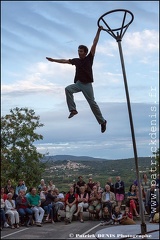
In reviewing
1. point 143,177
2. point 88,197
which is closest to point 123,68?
point 143,177

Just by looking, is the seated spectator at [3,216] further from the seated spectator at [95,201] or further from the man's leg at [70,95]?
the man's leg at [70,95]

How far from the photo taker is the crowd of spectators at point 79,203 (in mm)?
12609

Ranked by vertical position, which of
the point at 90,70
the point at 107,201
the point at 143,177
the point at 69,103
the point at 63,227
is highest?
the point at 90,70

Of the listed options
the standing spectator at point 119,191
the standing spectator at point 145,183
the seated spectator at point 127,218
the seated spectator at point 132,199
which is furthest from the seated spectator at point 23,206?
the standing spectator at point 145,183

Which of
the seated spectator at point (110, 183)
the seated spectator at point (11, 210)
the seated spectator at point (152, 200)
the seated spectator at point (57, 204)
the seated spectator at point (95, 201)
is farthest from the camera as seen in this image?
the seated spectator at point (57, 204)

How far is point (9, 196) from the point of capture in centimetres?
1260

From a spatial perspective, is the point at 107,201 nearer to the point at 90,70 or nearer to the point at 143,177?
the point at 143,177

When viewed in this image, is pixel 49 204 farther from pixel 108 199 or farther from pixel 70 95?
pixel 70 95

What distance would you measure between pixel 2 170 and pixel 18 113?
3.52 metres

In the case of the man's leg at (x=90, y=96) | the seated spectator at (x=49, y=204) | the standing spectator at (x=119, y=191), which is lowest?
the seated spectator at (x=49, y=204)

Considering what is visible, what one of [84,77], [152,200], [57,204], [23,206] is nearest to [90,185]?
[57,204]

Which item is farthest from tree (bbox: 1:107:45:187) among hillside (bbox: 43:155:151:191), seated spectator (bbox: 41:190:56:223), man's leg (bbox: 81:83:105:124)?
man's leg (bbox: 81:83:105:124)

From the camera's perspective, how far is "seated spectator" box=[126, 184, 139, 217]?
12922 mm

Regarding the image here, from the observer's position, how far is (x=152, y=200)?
489 inches
